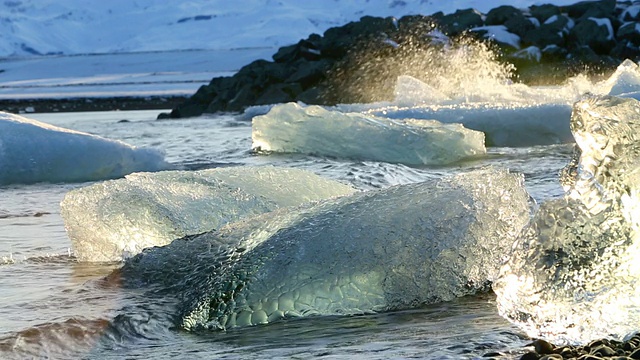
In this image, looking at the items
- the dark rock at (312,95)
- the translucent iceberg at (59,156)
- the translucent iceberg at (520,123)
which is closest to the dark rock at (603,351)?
the translucent iceberg at (59,156)

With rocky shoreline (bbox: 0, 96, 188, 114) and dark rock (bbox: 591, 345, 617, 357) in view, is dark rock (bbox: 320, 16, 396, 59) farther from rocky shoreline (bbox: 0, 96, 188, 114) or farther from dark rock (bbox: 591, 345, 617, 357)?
dark rock (bbox: 591, 345, 617, 357)

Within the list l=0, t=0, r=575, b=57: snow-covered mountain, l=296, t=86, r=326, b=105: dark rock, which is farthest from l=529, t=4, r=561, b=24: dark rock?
l=0, t=0, r=575, b=57: snow-covered mountain

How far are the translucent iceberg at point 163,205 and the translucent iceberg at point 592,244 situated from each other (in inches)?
59.8

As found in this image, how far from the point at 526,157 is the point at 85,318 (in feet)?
16.7

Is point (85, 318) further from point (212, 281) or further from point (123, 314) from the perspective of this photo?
point (212, 281)

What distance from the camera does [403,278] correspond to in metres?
2.92

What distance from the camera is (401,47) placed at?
2328cm

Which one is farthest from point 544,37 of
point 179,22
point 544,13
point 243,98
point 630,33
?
point 179,22

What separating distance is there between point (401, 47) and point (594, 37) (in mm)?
4071

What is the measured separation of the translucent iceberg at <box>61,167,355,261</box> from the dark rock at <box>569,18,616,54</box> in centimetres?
1959

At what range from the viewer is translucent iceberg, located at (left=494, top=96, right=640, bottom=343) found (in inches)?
91.9

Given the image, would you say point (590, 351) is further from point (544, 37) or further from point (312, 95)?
point (544, 37)

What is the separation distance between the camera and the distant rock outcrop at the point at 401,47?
21.1 metres

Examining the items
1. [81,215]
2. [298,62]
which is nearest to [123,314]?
[81,215]
